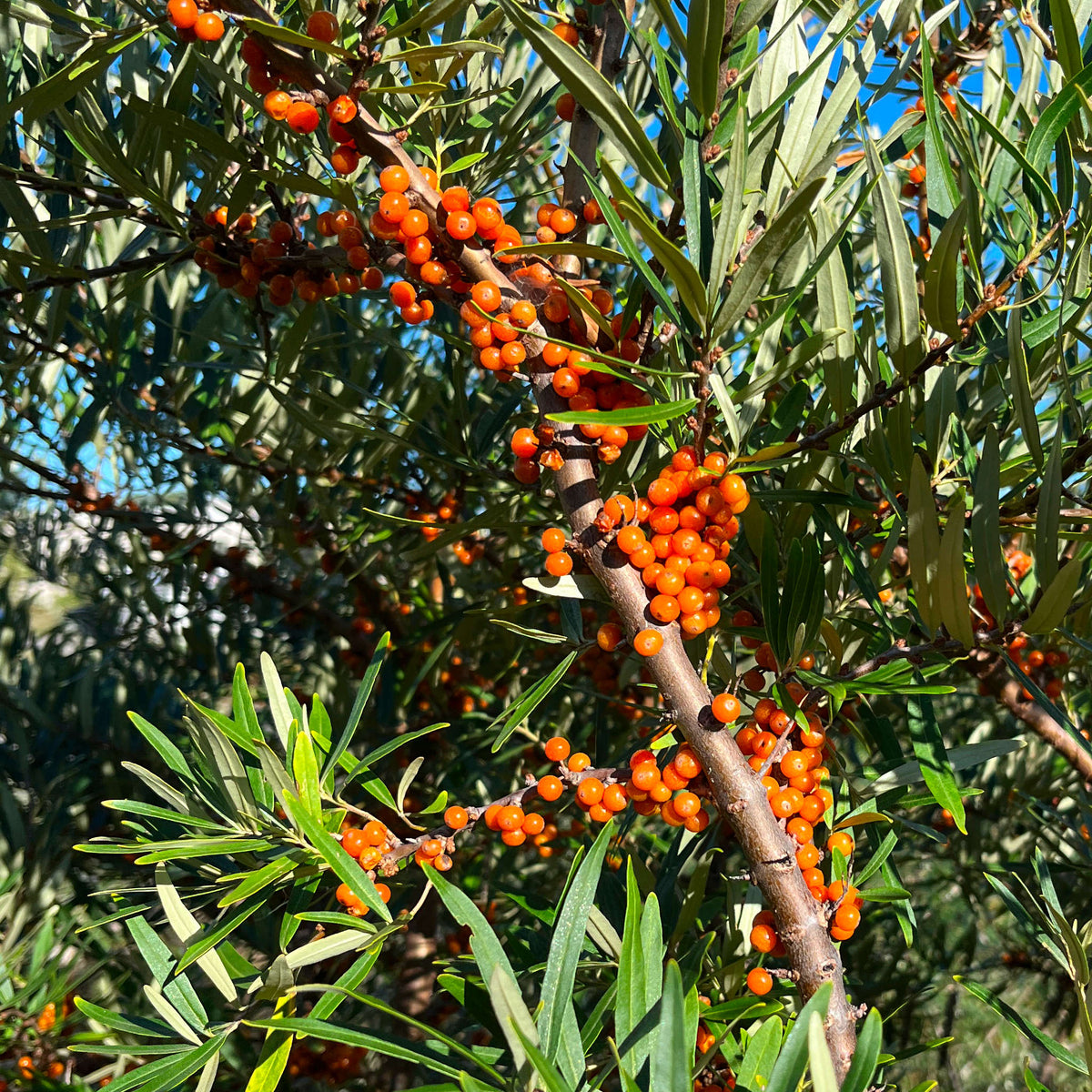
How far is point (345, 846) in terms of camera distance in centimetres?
55

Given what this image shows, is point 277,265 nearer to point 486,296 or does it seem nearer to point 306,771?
point 486,296

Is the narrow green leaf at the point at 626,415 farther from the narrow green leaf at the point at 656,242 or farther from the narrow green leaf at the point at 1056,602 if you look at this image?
the narrow green leaf at the point at 1056,602

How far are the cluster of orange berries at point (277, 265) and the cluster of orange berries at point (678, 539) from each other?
259 millimetres

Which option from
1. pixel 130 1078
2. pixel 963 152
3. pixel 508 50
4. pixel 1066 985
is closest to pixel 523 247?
pixel 963 152

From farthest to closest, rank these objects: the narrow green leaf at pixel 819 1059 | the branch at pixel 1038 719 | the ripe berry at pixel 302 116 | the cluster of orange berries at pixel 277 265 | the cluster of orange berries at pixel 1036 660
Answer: the cluster of orange berries at pixel 1036 660
the branch at pixel 1038 719
the cluster of orange berries at pixel 277 265
the ripe berry at pixel 302 116
the narrow green leaf at pixel 819 1059

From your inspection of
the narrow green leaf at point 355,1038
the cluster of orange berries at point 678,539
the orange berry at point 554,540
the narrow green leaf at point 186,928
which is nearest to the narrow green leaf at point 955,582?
the cluster of orange berries at point 678,539

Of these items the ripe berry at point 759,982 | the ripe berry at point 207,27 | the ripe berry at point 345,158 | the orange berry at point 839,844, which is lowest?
the ripe berry at point 759,982

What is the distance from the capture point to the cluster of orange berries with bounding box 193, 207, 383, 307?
65cm

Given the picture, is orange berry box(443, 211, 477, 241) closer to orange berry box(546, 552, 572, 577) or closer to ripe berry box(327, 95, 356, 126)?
ripe berry box(327, 95, 356, 126)

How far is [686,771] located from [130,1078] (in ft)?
1.07

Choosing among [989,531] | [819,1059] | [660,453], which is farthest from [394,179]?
[819,1059]

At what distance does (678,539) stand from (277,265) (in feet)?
1.16

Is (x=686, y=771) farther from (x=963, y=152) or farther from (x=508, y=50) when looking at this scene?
(x=508, y=50)

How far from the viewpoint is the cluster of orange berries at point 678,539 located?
517mm
